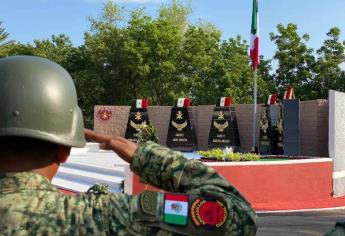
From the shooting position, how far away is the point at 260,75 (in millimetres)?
32250

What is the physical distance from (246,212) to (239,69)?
3178 cm

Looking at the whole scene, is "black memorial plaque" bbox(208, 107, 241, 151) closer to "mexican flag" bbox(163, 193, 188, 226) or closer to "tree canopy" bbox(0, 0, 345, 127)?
"tree canopy" bbox(0, 0, 345, 127)

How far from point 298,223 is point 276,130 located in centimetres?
843

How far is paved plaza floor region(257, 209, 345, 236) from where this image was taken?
799 centimetres

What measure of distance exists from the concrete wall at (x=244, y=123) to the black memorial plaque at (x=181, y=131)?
1.84 feet

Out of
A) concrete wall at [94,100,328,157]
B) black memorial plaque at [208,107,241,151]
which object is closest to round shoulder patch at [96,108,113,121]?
concrete wall at [94,100,328,157]

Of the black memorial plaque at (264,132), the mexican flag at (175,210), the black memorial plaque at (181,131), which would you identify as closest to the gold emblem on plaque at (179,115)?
the black memorial plaque at (181,131)

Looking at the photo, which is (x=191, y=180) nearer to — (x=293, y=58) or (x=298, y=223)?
(x=298, y=223)

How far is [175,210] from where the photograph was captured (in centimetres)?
95

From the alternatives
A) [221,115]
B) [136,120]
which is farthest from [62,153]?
[136,120]

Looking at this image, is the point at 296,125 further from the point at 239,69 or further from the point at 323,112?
the point at 239,69

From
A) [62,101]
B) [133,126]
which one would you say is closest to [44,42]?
[133,126]

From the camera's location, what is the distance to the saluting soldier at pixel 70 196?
3.11 ft

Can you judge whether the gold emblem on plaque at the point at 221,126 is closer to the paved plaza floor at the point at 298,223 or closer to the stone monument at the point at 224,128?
the stone monument at the point at 224,128
